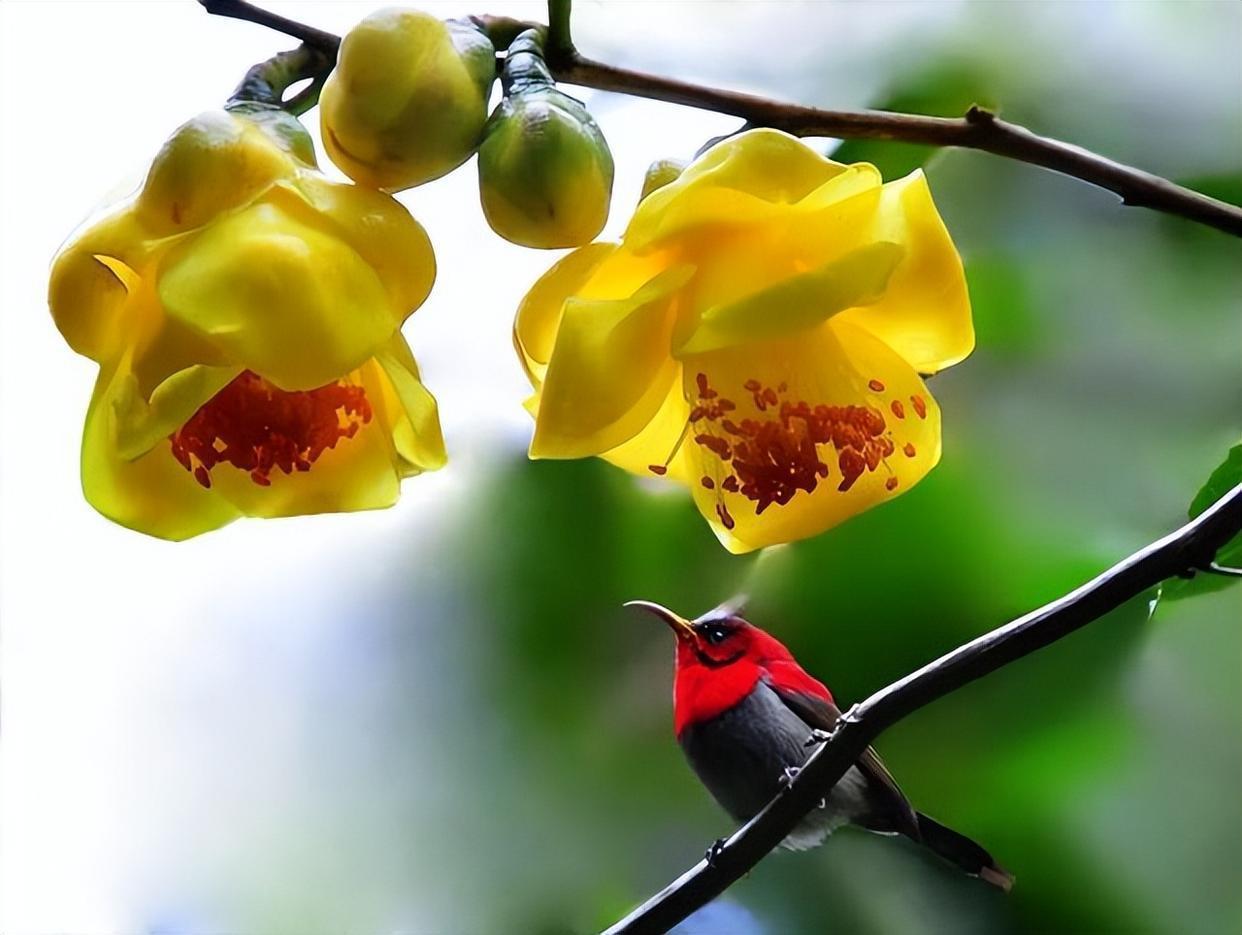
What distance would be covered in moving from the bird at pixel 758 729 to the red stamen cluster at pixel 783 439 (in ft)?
1.53

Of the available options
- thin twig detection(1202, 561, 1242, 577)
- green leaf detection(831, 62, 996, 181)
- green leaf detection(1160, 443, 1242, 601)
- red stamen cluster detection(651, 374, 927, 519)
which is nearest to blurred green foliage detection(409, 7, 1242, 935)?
green leaf detection(831, 62, 996, 181)

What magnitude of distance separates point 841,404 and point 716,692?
567 millimetres

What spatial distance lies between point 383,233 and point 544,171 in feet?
0.16

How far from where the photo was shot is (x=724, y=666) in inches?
35.5

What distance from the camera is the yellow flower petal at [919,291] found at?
34cm

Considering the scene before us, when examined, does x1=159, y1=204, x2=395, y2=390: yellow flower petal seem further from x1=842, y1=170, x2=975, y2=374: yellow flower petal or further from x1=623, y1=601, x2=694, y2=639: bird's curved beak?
x1=623, y1=601, x2=694, y2=639: bird's curved beak

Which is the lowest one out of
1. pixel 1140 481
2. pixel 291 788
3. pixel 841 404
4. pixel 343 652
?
pixel 291 788

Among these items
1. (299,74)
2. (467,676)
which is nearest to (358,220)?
(299,74)

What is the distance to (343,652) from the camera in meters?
0.92

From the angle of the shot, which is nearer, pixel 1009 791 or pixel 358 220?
pixel 358 220

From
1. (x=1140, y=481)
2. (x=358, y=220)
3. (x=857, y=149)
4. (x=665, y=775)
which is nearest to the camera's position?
(x=358, y=220)

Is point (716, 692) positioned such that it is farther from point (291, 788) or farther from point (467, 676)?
point (291, 788)

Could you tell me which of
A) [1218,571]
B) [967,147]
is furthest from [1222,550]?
[967,147]

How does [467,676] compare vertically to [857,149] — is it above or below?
below
